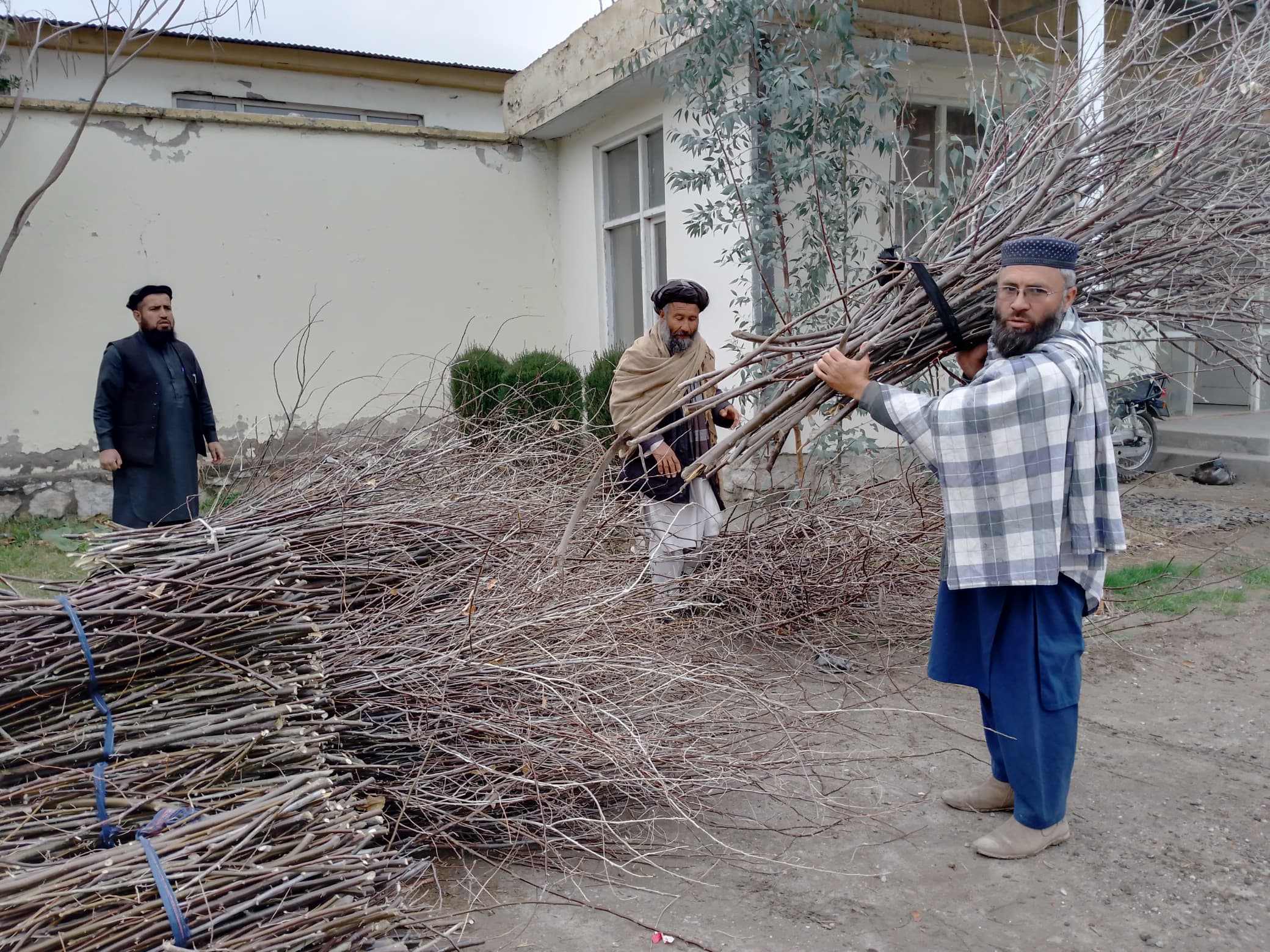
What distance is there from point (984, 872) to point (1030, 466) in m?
1.18

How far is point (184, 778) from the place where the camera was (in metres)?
2.39

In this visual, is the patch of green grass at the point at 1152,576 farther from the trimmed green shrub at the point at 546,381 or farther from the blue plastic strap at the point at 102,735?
the blue plastic strap at the point at 102,735

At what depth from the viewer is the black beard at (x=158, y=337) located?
5184mm

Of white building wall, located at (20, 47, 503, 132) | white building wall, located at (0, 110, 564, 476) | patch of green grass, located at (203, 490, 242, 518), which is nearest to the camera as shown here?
patch of green grass, located at (203, 490, 242, 518)

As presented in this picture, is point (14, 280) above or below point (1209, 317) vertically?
above

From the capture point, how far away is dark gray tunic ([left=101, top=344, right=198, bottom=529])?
5109mm

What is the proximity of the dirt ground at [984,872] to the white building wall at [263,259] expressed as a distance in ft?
17.4

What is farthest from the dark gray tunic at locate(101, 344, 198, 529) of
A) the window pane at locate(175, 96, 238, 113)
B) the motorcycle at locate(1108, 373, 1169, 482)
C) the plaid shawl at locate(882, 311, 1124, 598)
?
the motorcycle at locate(1108, 373, 1169, 482)

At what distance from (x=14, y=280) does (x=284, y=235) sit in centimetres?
211

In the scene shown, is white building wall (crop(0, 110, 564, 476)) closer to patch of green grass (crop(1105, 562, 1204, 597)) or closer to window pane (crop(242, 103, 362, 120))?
window pane (crop(242, 103, 362, 120))

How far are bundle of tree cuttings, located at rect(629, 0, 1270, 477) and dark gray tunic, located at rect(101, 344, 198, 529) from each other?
320 cm

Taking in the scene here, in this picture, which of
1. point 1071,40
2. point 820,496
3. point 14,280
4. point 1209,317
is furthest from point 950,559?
A: point 14,280

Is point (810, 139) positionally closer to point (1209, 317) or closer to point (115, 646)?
point (1209, 317)

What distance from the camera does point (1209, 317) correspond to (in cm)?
314
